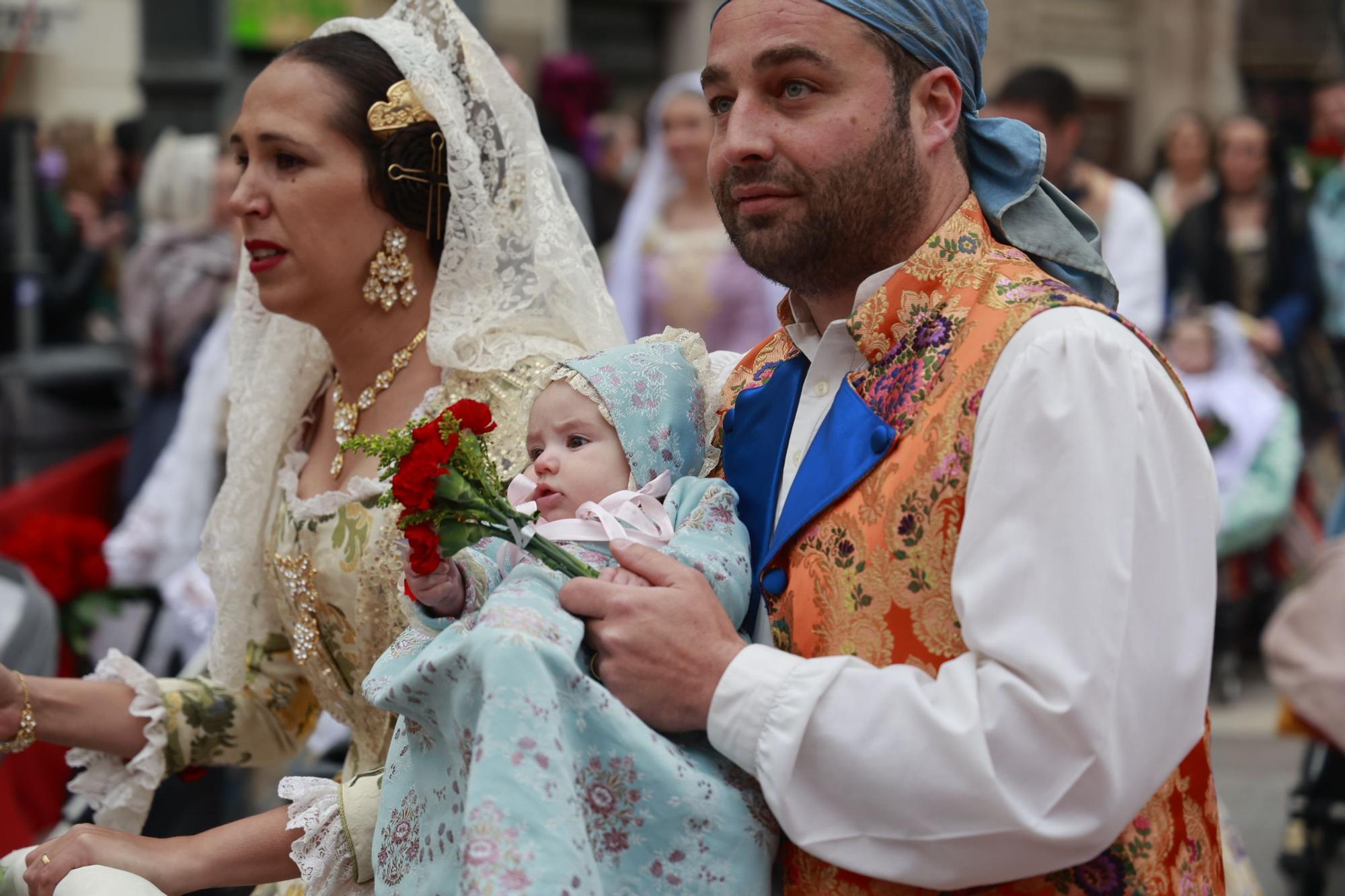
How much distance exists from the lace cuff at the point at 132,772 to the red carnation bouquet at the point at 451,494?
1.04m

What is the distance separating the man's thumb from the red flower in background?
2602 mm

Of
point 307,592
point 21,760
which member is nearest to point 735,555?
point 307,592

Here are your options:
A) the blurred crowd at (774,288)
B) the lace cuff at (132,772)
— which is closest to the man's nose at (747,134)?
the lace cuff at (132,772)

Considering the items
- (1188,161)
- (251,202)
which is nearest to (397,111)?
(251,202)

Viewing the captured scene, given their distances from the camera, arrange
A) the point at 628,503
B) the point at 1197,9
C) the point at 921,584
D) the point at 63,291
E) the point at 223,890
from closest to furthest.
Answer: the point at 921,584, the point at 628,503, the point at 223,890, the point at 63,291, the point at 1197,9

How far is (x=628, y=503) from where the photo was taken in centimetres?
206

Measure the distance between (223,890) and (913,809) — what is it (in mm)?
1727

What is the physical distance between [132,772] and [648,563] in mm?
1322

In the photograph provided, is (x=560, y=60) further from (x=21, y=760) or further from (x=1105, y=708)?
(x=1105, y=708)

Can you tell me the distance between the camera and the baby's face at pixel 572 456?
84.1 inches

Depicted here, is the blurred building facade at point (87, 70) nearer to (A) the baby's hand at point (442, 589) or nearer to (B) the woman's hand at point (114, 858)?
(B) the woman's hand at point (114, 858)

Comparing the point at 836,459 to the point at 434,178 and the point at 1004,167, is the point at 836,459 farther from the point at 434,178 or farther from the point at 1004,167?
the point at 434,178

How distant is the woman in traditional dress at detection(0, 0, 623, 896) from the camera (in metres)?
2.55

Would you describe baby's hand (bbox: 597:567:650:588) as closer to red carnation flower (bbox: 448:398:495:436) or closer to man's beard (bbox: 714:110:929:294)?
red carnation flower (bbox: 448:398:495:436)
